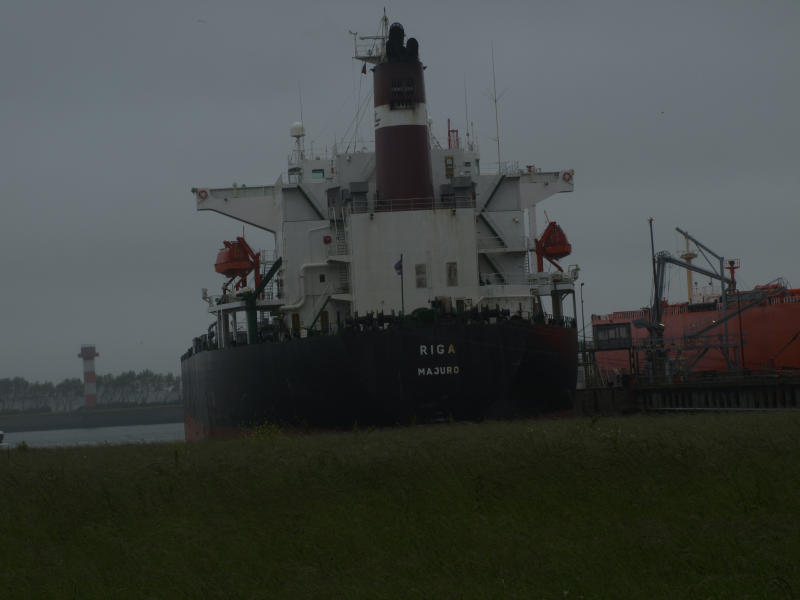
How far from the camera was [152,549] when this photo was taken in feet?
46.7

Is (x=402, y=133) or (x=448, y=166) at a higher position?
(x=402, y=133)

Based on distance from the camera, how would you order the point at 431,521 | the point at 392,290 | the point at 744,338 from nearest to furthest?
the point at 431,521 < the point at 392,290 < the point at 744,338

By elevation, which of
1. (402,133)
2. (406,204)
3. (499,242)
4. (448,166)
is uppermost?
(402,133)

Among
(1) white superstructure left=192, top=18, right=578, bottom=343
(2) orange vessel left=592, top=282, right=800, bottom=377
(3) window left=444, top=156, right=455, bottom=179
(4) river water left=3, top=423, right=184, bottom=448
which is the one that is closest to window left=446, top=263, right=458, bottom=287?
(1) white superstructure left=192, top=18, right=578, bottom=343

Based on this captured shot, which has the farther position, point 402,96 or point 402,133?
point 402,96

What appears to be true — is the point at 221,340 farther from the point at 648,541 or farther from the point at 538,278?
the point at 648,541

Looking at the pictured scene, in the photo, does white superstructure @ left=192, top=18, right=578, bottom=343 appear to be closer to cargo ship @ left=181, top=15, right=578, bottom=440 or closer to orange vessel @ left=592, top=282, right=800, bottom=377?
cargo ship @ left=181, top=15, right=578, bottom=440

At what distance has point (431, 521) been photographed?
48.4 feet

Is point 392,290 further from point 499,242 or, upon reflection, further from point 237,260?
point 237,260

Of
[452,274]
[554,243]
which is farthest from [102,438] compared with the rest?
[452,274]

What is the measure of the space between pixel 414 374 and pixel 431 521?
52.3 ft

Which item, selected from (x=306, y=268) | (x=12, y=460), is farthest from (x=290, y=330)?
(x=12, y=460)

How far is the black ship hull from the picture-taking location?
30719mm

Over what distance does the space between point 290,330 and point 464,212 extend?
23.3 feet
